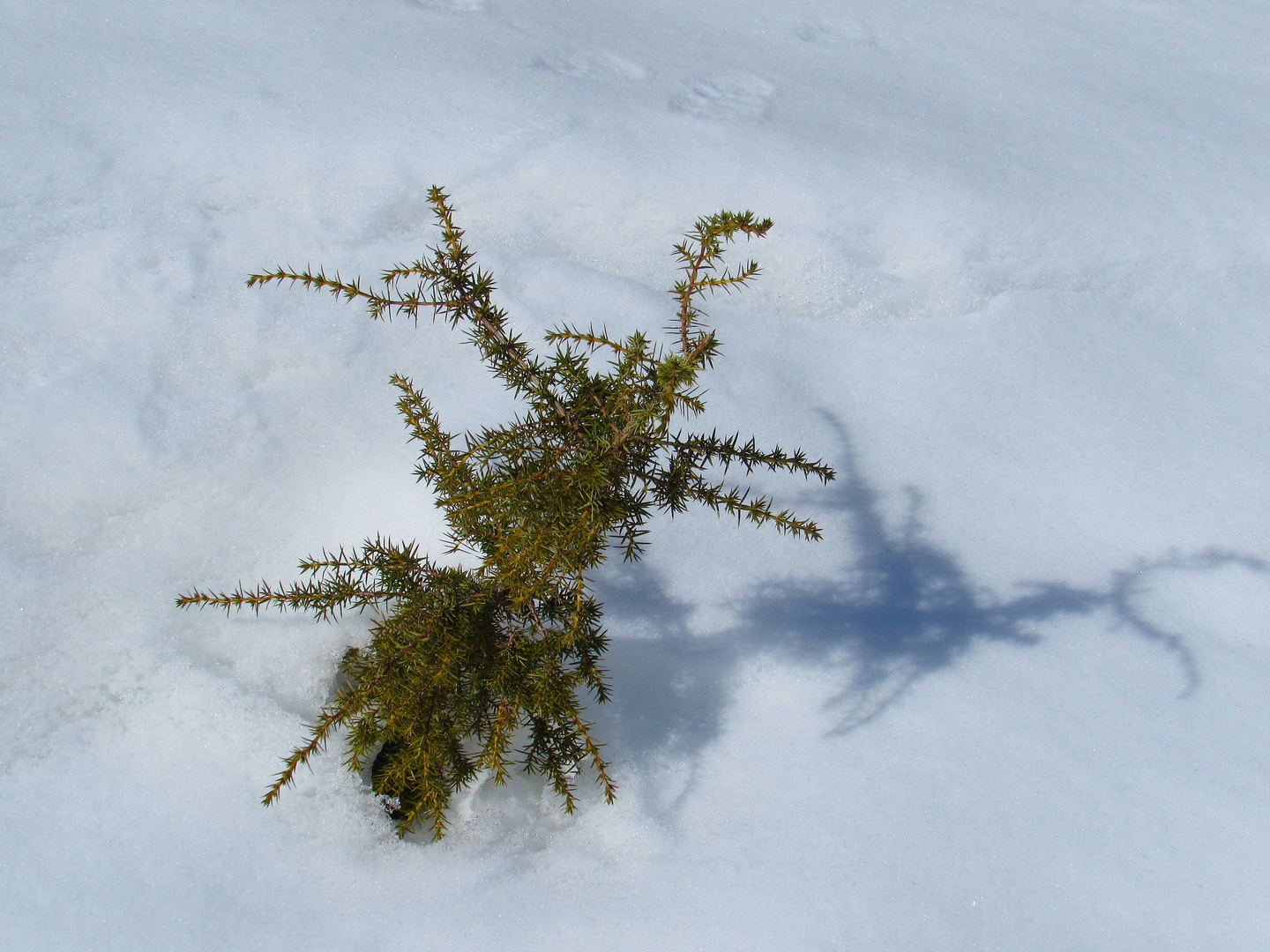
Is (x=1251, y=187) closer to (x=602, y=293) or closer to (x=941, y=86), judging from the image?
(x=941, y=86)

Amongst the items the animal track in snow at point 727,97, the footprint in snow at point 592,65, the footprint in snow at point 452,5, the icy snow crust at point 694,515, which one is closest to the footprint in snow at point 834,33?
the icy snow crust at point 694,515

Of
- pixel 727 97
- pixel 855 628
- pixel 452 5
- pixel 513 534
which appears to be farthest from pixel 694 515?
pixel 452 5

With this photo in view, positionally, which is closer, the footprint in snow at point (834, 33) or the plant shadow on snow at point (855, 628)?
the plant shadow on snow at point (855, 628)

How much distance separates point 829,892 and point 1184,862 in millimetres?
817

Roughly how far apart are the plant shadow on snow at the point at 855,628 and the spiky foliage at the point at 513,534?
400 millimetres

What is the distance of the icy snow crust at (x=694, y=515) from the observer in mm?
1699

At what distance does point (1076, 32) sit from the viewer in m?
3.64

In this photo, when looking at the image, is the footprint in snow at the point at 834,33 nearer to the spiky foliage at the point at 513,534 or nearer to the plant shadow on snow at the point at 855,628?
the plant shadow on snow at the point at 855,628

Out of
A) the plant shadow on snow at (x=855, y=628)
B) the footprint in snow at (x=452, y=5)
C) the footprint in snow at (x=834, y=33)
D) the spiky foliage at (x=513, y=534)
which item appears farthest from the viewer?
the footprint in snow at (x=834, y=33)

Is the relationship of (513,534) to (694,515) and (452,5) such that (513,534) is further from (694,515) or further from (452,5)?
(452,5)

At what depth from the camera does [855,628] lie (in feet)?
6.98

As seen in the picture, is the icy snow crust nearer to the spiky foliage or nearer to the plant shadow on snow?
the plant shadow on snow

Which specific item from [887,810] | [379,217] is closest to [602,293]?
[379,217]

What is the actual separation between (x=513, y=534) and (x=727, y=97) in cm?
237
